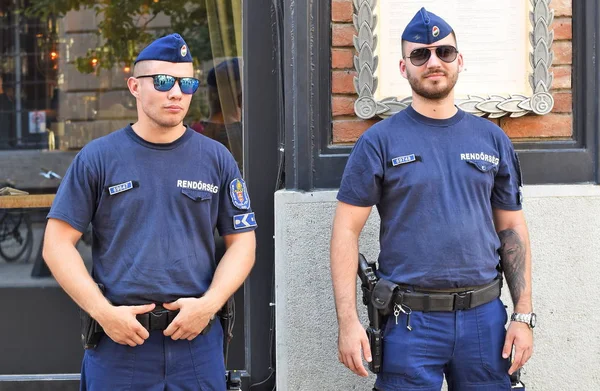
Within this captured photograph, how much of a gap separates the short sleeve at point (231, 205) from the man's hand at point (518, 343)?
1078mm

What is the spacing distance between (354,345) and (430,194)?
2.08 feet

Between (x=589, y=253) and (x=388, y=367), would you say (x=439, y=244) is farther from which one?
(x=589, y=253)

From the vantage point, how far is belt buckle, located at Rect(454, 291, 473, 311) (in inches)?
110

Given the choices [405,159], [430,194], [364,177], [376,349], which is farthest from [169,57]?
[376,349]

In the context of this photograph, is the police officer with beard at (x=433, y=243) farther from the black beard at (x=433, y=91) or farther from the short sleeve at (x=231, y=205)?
the short sleeve at (x=231, y=205)

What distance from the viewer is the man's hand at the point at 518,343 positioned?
2834 mm

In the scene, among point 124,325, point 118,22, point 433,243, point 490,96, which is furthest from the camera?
point 118,22

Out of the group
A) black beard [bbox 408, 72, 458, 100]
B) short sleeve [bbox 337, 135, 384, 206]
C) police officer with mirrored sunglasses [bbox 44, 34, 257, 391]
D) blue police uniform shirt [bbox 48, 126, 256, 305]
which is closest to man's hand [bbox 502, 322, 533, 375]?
short sleeve [bbox 337, 135, 384, 206]

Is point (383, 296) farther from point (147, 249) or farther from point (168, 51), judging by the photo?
point (168, 51)

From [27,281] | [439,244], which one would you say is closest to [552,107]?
[439,244]

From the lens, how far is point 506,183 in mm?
2998

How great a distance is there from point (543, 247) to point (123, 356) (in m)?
2.11

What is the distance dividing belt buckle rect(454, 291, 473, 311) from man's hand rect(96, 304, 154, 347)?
3.70 feet

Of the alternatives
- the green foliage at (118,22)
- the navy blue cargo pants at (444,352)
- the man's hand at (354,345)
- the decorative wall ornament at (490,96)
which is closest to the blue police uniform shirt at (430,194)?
the navy blue cargo pants at (444,352)
